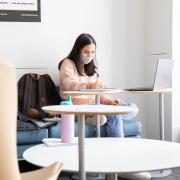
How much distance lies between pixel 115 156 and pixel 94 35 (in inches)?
92.9

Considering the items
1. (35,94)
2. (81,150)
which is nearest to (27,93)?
(35,94)

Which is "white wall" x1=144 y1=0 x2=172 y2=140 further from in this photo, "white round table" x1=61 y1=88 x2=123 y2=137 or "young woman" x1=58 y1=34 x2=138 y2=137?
"white round table" x1=61 y1=88 x2=123 y2=137

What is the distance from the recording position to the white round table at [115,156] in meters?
1.50

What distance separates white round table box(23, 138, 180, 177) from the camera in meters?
1.50

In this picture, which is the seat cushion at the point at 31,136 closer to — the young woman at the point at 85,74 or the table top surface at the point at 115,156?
the young woman at the point at 85,74

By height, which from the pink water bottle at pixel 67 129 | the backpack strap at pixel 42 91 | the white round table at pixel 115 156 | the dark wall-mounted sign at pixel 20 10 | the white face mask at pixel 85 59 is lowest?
the white round table at pixel 115 156

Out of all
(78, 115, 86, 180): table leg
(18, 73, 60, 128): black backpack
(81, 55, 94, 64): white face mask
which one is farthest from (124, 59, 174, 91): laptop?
(78, 115, 86, 180): table leg

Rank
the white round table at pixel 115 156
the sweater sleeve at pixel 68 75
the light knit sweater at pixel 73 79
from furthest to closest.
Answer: the sweater sleeve at pixel 68 75 < the light knit sweater at pixel 73 79 < the white round table at pixel 115 156

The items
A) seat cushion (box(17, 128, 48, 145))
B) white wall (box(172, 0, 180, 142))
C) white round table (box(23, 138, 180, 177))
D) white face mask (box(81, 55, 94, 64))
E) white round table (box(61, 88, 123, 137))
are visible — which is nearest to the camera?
white round table (box(23, 138, 180, 177))

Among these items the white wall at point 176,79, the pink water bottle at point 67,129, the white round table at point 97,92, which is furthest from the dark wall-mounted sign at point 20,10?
the pink water bottle at point 67,129

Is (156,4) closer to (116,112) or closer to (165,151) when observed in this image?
(165,151)

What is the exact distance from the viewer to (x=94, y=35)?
3920mm

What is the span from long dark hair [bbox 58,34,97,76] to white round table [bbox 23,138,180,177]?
1.31 meters

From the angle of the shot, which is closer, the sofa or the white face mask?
the sofa
